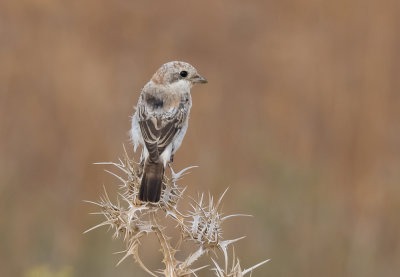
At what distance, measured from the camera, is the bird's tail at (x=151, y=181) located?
140 inches

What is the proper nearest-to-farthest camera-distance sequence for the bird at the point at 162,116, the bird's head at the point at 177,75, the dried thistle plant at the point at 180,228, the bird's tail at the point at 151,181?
the dried thistle plant at the point at 180,228 → the bird's tail at the point at 151,181 → the bird at the point at 162,116 → the bird's head at the point at 177,75

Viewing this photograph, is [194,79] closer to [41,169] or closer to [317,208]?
[317,208]

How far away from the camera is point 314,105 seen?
9.71m

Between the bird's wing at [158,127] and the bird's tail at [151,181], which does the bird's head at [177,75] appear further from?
the bird's tail at [151,181]

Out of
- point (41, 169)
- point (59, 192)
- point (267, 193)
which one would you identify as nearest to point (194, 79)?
point (267, 193)

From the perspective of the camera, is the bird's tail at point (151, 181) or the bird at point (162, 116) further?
the bird at point (162, 116)

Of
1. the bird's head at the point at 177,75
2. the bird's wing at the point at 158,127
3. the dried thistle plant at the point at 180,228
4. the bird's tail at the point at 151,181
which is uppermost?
the bird's head at the point at 177,75

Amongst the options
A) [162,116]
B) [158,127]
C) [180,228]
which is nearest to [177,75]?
[162,116]

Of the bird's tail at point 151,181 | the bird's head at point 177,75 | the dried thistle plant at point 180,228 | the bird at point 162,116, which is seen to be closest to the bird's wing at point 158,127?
the bird at point 162,116

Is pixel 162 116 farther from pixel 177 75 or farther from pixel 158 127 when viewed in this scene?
pixel 177 75

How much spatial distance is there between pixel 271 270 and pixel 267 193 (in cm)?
84

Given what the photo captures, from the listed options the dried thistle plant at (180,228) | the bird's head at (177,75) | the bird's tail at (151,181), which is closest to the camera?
the dried thistle plant at (180,228)

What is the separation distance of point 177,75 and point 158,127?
59 centimetres

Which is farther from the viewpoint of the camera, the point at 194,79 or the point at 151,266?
the point at 151,266
